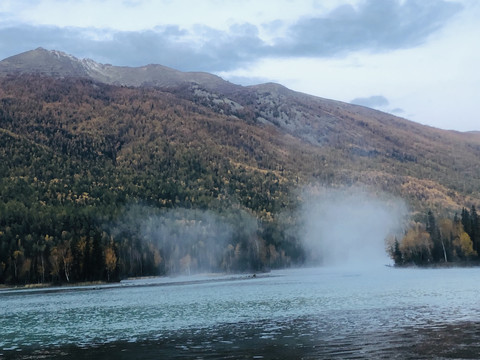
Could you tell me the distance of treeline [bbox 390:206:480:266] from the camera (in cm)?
16438

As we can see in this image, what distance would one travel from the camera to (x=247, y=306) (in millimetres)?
75750

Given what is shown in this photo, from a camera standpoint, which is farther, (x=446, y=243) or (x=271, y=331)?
(x=446, y=243)

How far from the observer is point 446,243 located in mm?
170125

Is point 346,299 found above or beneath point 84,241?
beneath

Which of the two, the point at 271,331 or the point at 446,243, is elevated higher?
the point at 446,243

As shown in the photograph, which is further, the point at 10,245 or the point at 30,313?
the point at 10,245

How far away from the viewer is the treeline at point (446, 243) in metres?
164

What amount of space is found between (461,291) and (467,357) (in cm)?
4857

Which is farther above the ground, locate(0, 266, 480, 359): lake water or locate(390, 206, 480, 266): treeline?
locate(390, 206, 480, 266): treeline

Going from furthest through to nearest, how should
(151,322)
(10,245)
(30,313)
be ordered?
Result: (10,245), (30,313), (151,322)

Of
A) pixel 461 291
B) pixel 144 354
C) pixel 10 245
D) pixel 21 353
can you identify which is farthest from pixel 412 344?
pixel 10 245

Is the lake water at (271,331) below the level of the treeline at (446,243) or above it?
below

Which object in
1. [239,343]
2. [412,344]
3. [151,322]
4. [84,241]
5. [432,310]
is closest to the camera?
[412,344]

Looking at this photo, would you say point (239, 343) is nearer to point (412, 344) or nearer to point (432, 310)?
point (412, 344)
